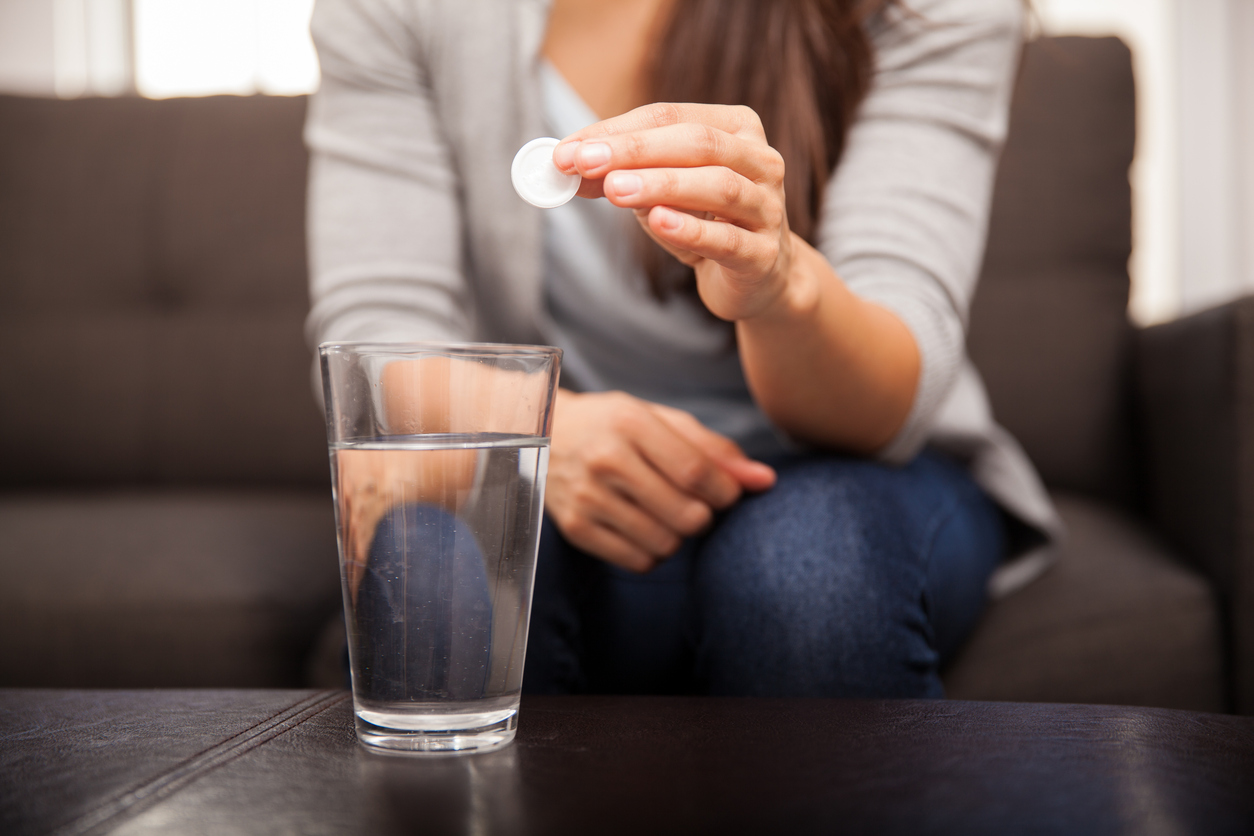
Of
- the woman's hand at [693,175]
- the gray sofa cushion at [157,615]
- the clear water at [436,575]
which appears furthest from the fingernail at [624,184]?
the gray sofa cushion at [157,615]

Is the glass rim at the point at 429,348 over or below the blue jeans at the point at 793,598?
over

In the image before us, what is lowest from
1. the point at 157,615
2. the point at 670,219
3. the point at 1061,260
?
the point at 157,615

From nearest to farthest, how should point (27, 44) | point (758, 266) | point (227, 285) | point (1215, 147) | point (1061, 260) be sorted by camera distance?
point (758, 266), point (1061, 260), point (227, 285), point (1215, 147), point (27, 44)

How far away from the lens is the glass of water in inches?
11.1

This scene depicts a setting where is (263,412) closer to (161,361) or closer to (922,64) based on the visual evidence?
(161,361)

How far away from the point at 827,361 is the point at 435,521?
32cm

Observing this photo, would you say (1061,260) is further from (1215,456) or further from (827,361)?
(827,361)

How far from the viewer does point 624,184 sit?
33 cm

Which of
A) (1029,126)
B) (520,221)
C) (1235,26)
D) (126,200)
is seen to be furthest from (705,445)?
(1235,26)

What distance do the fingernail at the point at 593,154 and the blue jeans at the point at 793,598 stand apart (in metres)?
0.26

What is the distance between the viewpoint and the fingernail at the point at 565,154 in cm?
34

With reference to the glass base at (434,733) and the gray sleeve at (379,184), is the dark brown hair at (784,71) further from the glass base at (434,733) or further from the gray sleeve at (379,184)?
the glass base at (434,733)

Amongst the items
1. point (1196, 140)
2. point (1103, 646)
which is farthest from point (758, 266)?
point (1196, 140)

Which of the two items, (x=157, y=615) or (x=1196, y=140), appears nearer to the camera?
(x=157, y=615)
